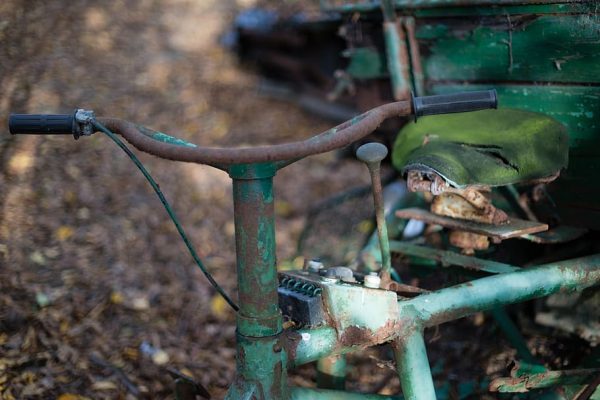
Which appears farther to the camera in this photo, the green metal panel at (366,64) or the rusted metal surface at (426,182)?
the green metal panel at (366,64)

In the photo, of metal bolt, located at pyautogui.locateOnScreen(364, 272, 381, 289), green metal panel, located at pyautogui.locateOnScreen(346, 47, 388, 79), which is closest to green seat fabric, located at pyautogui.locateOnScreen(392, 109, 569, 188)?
metal bolt, located at pyautogui.locateOnScreen(364, 272, 381, 289)

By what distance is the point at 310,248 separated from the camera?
445 centimetres

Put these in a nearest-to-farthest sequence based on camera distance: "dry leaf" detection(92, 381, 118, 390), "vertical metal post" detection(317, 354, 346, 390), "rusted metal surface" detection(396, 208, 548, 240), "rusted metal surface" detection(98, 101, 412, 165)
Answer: "rusted metal surface" detection(98, 101, 412, 165), "rusted metal surface" detection(396, 208, 548, 240), "vertical metal post" detection(317, 354, 346, 390), "dry leaf" detection(92, 381, 118, 390)

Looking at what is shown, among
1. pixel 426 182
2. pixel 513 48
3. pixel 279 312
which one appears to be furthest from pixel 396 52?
pixel 279 312

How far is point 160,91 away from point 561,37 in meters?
4.07

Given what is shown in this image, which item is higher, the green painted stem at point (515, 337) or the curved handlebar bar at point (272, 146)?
the curved handlebar bar at point (272, 146)

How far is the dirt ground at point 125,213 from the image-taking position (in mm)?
3400

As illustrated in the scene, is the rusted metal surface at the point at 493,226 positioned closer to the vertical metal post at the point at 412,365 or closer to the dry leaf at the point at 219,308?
the vertical metal post at the point at 412,365

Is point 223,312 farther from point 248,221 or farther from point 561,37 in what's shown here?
point 561,37

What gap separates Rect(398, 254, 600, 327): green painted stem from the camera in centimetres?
246

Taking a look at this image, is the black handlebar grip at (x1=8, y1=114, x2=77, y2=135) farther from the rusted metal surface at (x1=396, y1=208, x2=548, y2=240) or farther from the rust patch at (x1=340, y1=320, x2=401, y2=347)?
the rusted metal surface at (x1=396, y1=208, x2=548, y2=240)

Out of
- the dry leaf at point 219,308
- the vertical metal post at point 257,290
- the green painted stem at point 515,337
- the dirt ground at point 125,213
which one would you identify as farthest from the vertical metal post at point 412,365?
the dry leaf at point 219,308

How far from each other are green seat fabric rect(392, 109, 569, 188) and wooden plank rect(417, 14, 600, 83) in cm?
23

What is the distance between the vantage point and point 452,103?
2158 millimetres
